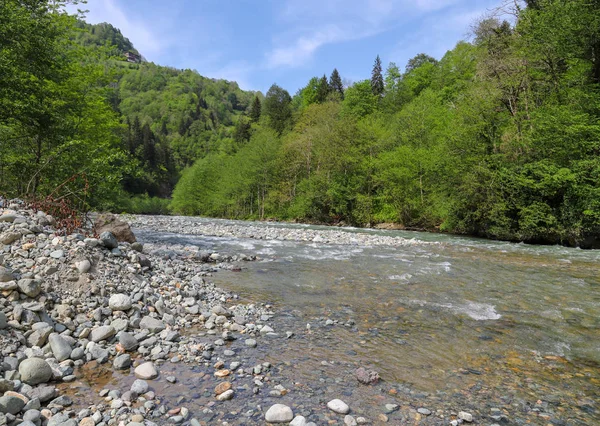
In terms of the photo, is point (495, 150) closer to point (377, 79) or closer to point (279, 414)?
point (279, 414)

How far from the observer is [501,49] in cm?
2345

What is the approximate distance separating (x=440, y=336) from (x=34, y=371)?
524 cm

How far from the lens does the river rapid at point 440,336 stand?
340cm

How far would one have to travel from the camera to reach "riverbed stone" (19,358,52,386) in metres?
3.21

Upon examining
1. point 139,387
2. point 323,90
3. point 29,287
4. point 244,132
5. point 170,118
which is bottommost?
point 139,387

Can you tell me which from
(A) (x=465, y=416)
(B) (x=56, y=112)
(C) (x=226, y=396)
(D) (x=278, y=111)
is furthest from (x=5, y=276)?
(D) (x=278, y=111)

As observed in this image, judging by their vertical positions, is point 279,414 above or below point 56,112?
below

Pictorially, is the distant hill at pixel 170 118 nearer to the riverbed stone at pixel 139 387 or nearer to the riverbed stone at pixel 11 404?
the riverbed stone at pixel 139 387

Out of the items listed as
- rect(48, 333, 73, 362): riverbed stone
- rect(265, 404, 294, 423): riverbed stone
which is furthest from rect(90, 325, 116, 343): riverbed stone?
rect(265, 404, 294, 423): riverbed stone

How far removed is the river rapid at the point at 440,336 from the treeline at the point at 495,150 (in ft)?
31.7

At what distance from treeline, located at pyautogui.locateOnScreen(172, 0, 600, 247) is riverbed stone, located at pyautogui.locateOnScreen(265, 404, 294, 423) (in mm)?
19709

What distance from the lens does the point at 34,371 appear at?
325 cm

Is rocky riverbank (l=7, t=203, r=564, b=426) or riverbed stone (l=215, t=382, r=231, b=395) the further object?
riverbed stone (l=215, t=382, r=231, b=395)

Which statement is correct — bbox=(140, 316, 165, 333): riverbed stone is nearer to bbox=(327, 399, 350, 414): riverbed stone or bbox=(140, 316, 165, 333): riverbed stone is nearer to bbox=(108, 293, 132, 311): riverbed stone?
bbox=(108, 293, 132, 311): riverbed stone
